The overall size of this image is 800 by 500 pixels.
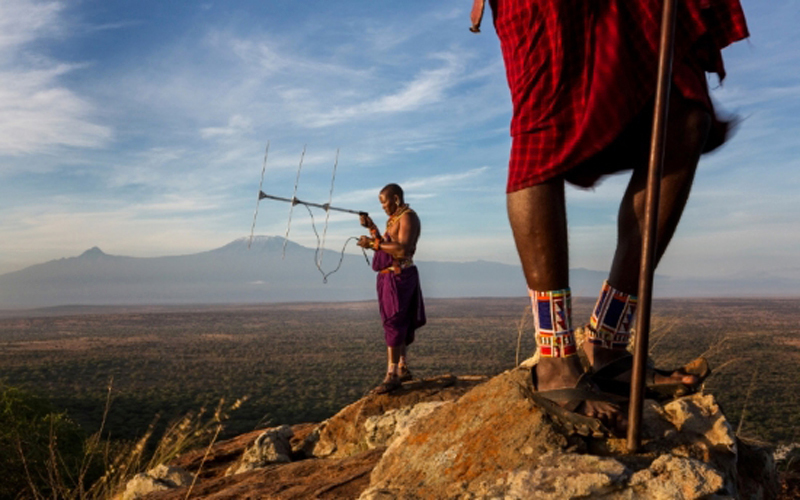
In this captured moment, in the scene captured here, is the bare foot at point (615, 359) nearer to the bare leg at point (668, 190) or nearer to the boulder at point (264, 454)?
the bare leg at point (668, 190)

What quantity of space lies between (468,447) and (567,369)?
442mm

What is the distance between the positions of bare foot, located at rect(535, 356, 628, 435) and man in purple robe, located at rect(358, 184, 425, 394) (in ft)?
12.9

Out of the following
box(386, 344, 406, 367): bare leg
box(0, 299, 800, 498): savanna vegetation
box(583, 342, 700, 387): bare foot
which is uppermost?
box(583, 342, 700, 387): bare foot

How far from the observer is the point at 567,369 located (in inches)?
93.0

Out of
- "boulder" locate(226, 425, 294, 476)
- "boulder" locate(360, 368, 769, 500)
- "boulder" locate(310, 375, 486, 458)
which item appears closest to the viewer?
"boulder" locate(360, 368, 769, 500)

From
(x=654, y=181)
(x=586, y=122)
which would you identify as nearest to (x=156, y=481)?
(x=586, y=122)

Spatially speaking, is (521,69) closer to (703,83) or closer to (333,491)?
(703,83)

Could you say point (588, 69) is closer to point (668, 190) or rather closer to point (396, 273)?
point (668, 190)

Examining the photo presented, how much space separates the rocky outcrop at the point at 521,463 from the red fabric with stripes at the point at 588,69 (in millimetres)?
860

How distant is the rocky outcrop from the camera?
1.96 meters

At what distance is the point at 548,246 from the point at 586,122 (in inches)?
17.2

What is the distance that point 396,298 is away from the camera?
6355mm

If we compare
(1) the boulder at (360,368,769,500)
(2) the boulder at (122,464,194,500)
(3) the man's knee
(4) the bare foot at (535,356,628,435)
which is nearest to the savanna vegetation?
(2) the boulder at (122,464,194,500)

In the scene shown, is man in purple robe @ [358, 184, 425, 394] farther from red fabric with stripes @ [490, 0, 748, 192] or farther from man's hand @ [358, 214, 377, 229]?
red fabric with stripes @ [490, 0, 748, 192]
